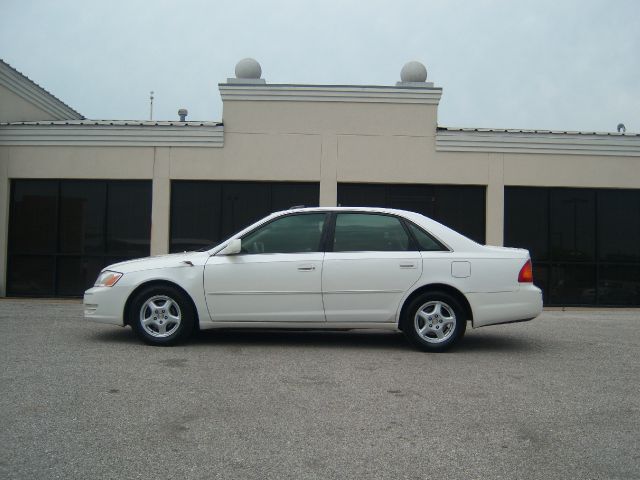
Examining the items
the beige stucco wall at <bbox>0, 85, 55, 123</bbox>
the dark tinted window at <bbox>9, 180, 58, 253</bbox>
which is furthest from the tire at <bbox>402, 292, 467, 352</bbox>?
the beige stucco wall at <bbox>0, 85, 55, 123</bbox>

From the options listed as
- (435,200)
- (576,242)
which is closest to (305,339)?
(435,200)

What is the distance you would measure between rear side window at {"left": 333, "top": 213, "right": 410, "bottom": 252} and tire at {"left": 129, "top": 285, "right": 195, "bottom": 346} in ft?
6.16

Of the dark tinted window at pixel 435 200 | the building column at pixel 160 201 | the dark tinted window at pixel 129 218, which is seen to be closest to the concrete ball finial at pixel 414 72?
the dark tinted window at pixel 435 200

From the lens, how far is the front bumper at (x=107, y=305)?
23.2ft

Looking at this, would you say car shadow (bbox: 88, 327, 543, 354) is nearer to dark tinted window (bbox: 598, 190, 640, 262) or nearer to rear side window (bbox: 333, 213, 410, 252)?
rear side window (bbox: 333, 213, 410, 252)

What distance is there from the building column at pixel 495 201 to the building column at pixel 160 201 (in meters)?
6.76

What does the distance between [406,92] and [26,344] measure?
894 centimetres

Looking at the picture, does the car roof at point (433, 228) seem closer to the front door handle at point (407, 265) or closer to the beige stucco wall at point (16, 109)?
the front door handle at point (407, 265)

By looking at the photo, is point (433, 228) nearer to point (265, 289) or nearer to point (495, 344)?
point (495, 344)

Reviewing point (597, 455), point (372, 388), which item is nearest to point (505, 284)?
point (372, 388)

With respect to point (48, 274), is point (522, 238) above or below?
above

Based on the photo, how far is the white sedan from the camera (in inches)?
274

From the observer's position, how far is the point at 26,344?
23.2 ft

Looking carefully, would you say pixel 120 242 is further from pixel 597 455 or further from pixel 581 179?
pixel 597 455
